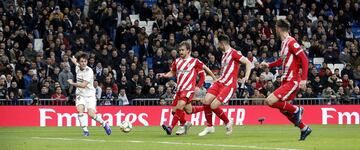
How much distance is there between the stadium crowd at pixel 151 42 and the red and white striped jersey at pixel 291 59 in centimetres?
1352

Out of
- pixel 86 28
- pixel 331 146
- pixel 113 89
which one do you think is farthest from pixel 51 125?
pixel 331 146

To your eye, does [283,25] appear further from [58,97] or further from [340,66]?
[340,66]

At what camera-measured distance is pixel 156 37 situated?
35.0 meters

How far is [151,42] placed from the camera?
3491cm

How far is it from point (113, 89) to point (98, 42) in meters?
2.57

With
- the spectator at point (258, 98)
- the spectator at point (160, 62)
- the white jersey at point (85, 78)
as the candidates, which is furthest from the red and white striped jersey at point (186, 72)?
the spectator at point (160, 62)

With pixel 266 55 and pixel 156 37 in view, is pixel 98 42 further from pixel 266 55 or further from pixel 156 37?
pixel 266 55

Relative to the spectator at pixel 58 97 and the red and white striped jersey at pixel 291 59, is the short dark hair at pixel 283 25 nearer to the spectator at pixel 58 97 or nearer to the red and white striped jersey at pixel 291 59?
the red and white striped jersey at pixel 291 59

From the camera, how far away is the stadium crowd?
31844 millimetres

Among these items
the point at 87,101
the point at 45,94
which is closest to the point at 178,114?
the point at 87,101

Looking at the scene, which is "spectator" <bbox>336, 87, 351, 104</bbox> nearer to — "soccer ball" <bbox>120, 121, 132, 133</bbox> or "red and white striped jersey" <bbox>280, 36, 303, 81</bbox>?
"soccer ball" <bbox>120, 121, 132, 133</bbox>

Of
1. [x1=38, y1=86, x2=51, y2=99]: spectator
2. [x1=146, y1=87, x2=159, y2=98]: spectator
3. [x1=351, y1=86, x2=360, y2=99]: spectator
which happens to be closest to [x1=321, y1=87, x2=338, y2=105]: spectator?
[x1=351, y1=86, x2=360, y2=99]: spectator

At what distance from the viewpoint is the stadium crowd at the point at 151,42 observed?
31844 mm

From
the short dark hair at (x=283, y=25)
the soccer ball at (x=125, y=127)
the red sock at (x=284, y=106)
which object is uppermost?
the short dark hair at (x=283, y=25)
